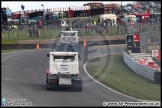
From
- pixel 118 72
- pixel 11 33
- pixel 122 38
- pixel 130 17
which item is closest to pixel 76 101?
pixel 118 72

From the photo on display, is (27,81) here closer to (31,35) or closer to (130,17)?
(130,17)

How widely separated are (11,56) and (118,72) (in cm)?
1333

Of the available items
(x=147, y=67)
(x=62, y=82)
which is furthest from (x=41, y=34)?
(x=62, y=82)

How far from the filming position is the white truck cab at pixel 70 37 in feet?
149

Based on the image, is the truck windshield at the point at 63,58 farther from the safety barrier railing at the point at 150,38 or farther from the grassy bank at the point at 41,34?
the grassy bank at the point at 41,34

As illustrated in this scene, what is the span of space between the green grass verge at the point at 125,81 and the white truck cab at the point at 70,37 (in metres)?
10.9

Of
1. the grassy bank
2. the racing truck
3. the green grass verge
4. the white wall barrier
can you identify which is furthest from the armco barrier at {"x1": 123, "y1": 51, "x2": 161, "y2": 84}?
the grassy bank

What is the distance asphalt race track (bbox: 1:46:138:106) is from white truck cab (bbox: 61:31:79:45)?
1077 centimetres

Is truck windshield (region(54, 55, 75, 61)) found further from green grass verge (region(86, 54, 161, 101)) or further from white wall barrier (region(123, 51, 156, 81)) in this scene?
white wall barrier (region(123, 51, 156, 81))

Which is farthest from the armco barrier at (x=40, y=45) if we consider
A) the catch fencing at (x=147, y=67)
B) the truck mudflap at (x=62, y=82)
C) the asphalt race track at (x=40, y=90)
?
the truck mudflap at (x=62, y=82)

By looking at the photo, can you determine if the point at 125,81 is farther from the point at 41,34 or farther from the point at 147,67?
the point at 41,34

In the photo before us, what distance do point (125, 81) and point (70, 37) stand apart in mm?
21867

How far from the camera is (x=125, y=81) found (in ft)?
81.3

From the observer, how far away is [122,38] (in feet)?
168
